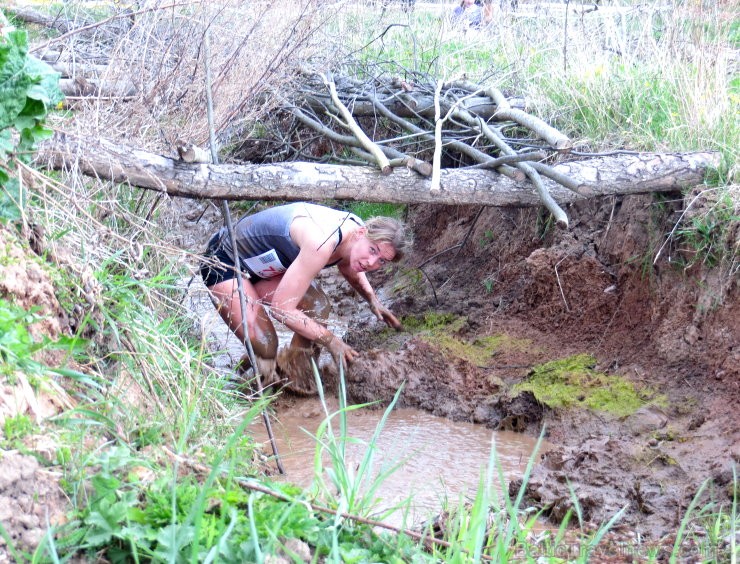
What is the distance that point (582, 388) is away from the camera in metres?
4.73

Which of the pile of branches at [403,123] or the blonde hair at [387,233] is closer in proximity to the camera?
the blonde hair at [387,233]

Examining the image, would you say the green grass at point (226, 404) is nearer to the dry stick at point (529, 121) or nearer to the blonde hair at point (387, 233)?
the dry stick at point (529, 121)

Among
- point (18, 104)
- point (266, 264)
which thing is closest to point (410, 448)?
point (266, 264)

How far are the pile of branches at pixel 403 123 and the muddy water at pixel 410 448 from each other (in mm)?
1676

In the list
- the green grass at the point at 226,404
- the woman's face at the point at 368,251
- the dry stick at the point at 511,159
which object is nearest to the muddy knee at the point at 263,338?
the green grass at the point at 226,404

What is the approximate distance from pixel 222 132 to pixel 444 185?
1856 mm

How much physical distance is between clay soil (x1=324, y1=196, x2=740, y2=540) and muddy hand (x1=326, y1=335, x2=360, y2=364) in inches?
2.9

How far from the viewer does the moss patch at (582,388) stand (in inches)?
178

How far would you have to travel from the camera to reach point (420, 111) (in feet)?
20.7

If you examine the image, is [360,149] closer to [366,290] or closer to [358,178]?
[366,290]

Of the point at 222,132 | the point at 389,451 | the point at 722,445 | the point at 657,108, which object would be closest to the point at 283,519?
the point at 389,451

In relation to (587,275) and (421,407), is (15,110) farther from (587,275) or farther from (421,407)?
(587,275)

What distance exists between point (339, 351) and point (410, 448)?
3.21 ft

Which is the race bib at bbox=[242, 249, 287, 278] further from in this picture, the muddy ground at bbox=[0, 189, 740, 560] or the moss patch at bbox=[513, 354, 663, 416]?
the moss patch at bbox=[513, 354, 663, 416]
